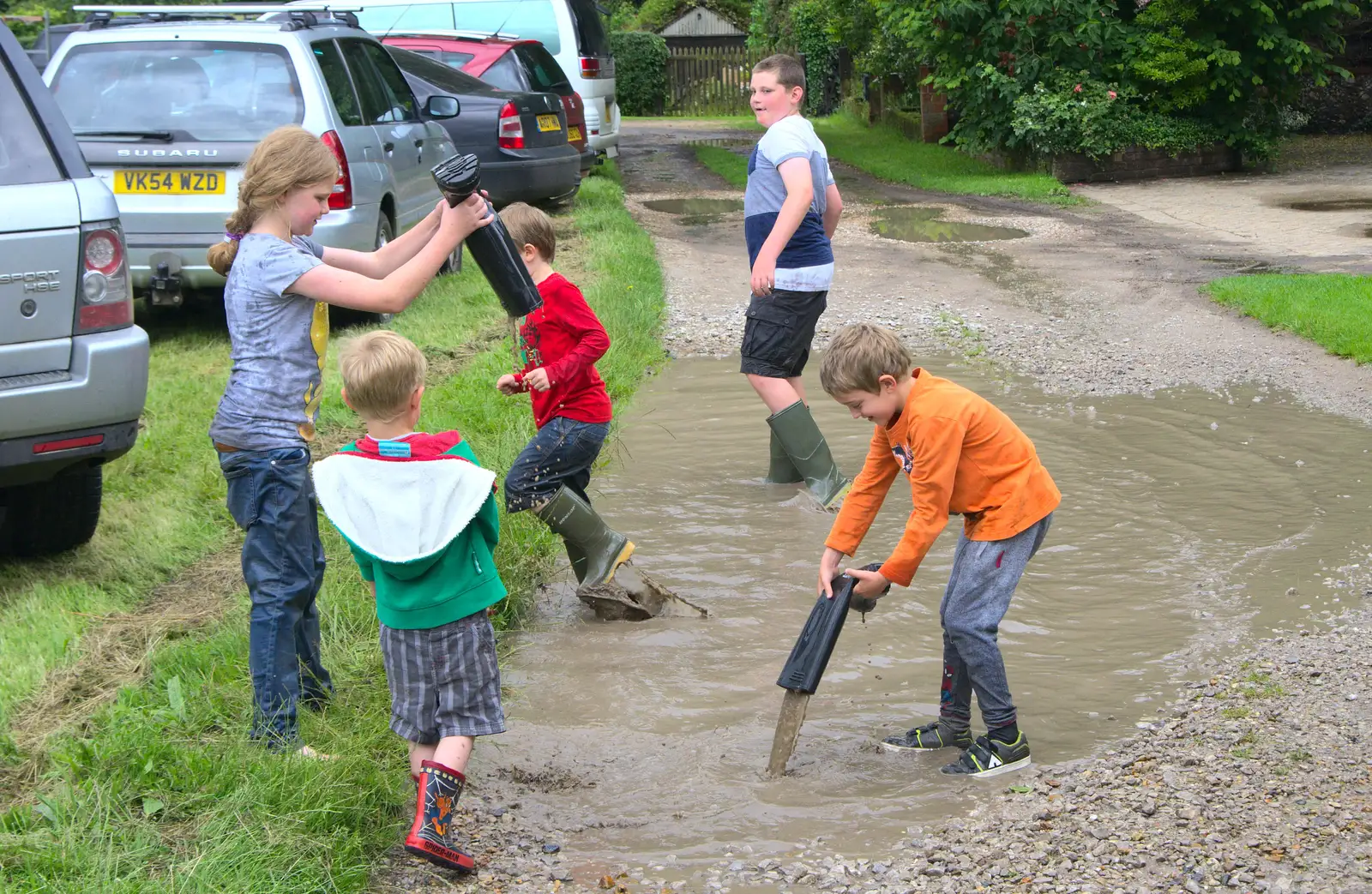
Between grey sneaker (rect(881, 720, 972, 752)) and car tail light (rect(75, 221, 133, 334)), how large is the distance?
2886 mm

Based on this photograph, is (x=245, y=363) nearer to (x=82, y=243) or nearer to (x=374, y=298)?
(x=374, y=298)

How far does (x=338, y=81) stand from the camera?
8.38 meters

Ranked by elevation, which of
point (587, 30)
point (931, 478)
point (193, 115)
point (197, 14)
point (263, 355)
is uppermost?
point (587, 30)

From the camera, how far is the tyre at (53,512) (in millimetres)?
4930

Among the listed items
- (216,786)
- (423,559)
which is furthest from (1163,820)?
(216,786)

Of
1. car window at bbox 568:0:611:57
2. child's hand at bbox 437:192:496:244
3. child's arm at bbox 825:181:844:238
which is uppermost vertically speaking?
car window at bbox 568:0:611:57

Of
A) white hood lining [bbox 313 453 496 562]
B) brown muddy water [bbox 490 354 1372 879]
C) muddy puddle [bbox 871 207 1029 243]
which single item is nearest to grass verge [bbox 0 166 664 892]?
brown muddy water [bbox 490 354 1372 879]

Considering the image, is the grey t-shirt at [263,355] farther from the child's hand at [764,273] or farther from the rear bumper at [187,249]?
the rear bumper at [187,249]

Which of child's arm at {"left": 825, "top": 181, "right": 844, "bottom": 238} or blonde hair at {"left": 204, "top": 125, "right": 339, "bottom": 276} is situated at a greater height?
blonde hair at {"left": 204, "top": 125, "right": 339, "bottom": 276}

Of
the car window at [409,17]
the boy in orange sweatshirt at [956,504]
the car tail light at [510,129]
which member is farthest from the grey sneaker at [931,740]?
the car window at [409,17]

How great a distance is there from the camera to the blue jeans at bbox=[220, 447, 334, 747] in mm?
3533

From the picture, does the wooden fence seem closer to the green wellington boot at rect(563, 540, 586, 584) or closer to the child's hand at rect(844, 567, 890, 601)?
the green wellington boot at rect(563, 540, 586, 584)

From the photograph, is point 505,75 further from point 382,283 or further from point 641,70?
point 641,70

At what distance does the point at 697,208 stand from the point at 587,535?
11691 mm
